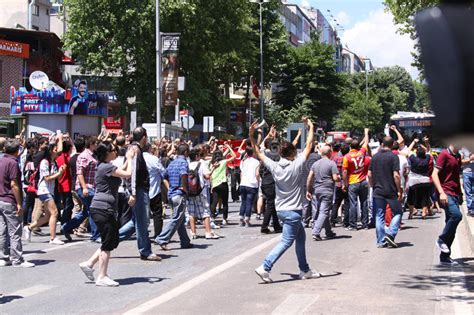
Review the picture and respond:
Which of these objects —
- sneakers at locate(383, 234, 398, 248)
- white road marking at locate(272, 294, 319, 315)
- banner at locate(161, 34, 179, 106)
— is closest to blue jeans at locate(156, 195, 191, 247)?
sneakers at locate(383, 234, 398, 248)

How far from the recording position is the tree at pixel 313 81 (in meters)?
62.6

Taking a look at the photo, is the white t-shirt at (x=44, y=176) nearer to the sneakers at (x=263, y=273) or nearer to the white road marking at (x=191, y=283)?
the white road marking at (x=191, y=283)

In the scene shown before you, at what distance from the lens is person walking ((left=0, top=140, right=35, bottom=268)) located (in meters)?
9.55

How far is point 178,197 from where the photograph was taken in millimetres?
11773

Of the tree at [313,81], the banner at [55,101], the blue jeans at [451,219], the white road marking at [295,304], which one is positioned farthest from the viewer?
the tree at [313,81]

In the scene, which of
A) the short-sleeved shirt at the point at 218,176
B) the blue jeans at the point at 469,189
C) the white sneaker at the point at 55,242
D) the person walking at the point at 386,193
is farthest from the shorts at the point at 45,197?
the blue jeans at the point at 469,189

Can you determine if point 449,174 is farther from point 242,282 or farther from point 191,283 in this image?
point 191,283

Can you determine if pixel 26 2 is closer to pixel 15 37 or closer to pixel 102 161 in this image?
pixel 15 37

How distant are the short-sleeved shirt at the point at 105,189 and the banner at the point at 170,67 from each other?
Answer: 19803mm

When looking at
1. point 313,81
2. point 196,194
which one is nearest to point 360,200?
point 196,194

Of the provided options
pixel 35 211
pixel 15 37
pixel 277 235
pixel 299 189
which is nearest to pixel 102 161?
pixel 299 189

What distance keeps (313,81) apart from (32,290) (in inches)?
2191

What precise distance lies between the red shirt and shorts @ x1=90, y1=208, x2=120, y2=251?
516cm

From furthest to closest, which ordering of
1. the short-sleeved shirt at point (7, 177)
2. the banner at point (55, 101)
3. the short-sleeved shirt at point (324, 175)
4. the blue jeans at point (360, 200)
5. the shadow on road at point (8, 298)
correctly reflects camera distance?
the banner at point (55, 101) < the blue jeans at point (360, 200) < the short-sleeved shirt at point (324, 175) < the short-sleeved shirt at point (7, 177) < the shadow on road at point (8, 298)
